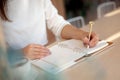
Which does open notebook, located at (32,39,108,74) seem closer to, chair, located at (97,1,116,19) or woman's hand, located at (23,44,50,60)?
woman's hand, located at (23,44,50,60)

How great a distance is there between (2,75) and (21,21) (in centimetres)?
75

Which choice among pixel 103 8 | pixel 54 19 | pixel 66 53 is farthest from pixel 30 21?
pixel 103 8

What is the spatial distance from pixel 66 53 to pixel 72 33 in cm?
20

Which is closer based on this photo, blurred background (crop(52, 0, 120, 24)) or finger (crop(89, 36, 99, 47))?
finger (crop(89, 36, 99, 47))

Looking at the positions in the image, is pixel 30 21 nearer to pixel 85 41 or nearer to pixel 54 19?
pixel 54 19

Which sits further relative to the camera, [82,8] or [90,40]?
[82,8]

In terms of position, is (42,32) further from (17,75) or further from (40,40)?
(17,75)

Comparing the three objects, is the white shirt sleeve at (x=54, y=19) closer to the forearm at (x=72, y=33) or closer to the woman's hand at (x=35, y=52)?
the forearm at (x=72, y=33)

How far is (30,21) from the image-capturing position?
1.14 meters

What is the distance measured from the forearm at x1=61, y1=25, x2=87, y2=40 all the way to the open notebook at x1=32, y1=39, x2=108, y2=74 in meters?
0.04

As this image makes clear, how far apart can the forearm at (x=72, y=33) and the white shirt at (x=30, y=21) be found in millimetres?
27

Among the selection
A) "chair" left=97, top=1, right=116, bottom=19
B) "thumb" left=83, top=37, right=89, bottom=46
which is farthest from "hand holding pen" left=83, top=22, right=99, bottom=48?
"chair" left=97, top=1, right=116, bottom=19

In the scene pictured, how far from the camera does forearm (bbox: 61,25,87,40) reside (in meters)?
1.09

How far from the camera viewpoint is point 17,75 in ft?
1.36
